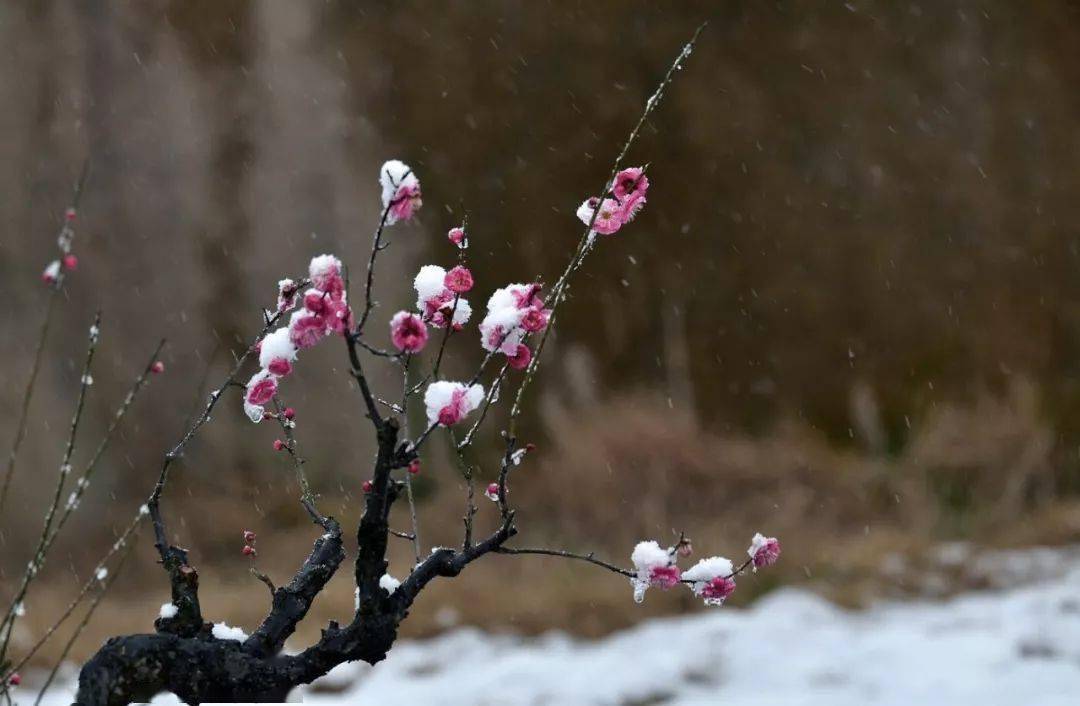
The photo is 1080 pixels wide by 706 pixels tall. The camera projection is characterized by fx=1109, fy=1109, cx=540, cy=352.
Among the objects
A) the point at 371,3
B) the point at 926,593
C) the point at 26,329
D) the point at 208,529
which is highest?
the point at 371,3

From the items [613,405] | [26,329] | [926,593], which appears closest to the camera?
[926,593]

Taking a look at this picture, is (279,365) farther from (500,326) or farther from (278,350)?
(500,326)

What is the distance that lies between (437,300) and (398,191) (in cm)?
18

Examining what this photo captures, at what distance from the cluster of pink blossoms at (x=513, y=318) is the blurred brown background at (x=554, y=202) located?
4984mm

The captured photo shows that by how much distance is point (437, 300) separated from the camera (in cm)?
125

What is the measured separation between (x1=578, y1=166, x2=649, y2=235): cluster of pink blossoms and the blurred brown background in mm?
4933

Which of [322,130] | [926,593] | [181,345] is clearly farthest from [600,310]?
[926,593]

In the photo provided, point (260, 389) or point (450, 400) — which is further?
point (260, 389)

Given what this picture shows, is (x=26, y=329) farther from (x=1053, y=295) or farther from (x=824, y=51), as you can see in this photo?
(x=1053, y=295)

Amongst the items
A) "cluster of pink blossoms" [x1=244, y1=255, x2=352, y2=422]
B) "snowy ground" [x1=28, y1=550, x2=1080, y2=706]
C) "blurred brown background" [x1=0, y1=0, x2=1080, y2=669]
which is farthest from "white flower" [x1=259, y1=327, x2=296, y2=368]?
"blurred brown background" [x1=0, y1=0, x2=1080, y2=669]

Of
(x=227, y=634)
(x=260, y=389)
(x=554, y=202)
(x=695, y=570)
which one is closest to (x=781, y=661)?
(x=695, y=570)

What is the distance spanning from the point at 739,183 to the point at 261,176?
3.03m

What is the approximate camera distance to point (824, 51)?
6.91m

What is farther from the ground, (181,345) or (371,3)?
(371,3)
